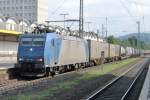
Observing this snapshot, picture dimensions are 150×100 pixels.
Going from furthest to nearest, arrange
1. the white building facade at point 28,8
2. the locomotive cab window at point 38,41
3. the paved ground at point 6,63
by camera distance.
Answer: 1. the white building facade at point 28,8
2. the paved ground at point 6,63
3. the locomotive cab window at point 38,41

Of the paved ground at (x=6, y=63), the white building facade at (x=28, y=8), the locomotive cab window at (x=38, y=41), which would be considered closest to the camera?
the locomotive cab window at (x=38, y=41)

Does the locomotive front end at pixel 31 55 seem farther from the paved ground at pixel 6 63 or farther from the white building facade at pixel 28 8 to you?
the white building facade at pixel 28 8

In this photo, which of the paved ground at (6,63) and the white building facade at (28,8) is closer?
the paved ground at (6,63)

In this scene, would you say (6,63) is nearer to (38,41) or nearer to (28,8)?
(38,41)

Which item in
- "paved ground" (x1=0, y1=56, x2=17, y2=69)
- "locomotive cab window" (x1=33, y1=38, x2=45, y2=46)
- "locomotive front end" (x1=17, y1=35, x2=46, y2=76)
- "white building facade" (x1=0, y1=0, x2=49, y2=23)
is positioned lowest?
"paved ground" (x1=0, y1=56, x2=17, y2=69)

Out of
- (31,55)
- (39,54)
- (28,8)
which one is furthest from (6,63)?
(28,8)

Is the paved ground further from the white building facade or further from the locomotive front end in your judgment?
the white building facade

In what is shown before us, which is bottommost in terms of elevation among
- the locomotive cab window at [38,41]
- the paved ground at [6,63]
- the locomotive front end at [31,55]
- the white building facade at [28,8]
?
the paved ground at [6,63]

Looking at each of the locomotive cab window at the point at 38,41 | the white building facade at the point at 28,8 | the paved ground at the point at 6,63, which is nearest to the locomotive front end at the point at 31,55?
the locomotive cab window at the point at 38,41

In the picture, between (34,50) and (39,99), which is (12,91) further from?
(34,50)

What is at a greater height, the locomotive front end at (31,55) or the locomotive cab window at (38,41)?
the locomotive cab window at (38,41)

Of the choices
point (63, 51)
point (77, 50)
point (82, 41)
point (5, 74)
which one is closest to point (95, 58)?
point (82, 41)

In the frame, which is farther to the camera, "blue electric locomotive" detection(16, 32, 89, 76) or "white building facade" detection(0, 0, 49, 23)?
"white building facade" detection(0, 0, 49, 23)

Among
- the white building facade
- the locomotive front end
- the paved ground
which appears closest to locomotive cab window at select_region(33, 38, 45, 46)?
the locomotive front end
